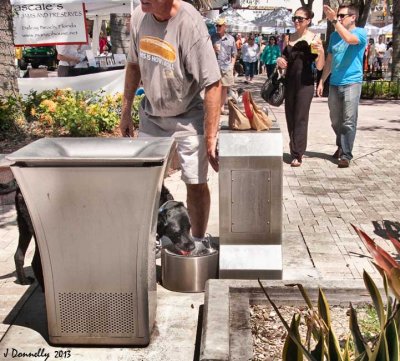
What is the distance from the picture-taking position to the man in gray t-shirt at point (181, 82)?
4.31m

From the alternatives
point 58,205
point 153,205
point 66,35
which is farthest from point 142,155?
point 66,35

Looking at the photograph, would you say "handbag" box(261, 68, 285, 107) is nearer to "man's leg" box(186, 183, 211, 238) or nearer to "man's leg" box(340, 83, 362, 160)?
"man's leg" box(340, 83, 362, 160)

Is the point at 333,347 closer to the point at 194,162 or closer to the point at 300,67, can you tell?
the point at 194,162

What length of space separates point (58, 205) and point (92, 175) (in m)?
0.25

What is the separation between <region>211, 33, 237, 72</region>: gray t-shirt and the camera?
43.8 ft

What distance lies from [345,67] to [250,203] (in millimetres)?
4270

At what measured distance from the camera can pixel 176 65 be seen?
4328mm

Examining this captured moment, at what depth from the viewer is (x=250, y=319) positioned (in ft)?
12.0

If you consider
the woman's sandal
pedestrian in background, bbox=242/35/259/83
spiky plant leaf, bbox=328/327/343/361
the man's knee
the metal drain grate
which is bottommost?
pedestrian in background, bbox=242/35/259/83

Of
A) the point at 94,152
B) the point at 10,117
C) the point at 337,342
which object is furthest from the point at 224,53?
the point at 337,342

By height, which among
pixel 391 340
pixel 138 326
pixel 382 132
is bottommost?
pixel 382 132

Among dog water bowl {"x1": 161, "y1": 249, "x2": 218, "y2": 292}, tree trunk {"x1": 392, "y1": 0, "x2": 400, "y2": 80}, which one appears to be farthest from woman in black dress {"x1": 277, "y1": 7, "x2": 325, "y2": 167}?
tree trunk {"x1": 392, "y1": 0, "x2": 400, "y2": 80}

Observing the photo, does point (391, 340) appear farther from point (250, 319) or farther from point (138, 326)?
point (138, 326)

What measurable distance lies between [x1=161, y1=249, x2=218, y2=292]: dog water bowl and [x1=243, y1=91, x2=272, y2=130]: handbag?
914mm
